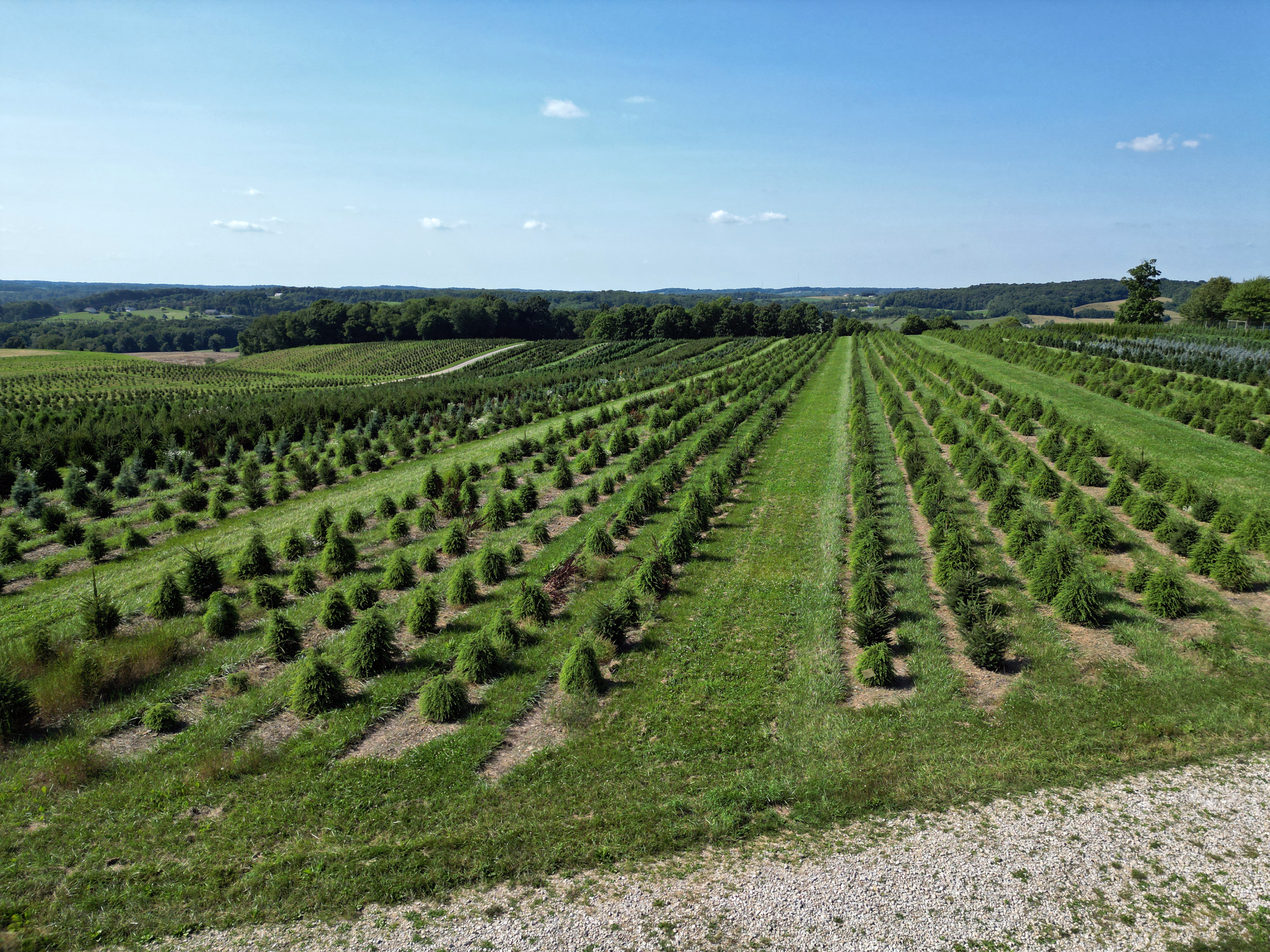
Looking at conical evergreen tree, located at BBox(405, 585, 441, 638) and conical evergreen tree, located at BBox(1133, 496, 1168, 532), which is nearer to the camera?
conical evergreen tree, located at BBox(405, 585, 441, 638)

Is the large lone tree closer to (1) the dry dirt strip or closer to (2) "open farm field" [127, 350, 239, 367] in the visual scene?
(1) the dry dirt strip

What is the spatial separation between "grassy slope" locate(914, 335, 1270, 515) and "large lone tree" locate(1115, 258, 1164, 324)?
53176mm

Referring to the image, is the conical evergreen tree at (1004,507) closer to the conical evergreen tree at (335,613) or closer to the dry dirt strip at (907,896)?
the dry dirt strip at (907,896)

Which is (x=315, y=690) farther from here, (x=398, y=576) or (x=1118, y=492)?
(x=1118, y=492)

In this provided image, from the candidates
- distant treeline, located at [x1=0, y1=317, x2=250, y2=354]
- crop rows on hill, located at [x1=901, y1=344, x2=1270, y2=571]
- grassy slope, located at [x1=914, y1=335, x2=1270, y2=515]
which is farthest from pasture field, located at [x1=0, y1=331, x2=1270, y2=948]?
distant treeline, located at [x1=0, y1=317, x2=250, y2=354]

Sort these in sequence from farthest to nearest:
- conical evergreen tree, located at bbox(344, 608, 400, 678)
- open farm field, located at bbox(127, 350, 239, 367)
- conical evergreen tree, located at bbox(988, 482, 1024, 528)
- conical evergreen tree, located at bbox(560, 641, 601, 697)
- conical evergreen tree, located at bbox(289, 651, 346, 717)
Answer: open farm field, located at bbox(127, 350, 239, 367), conical evergreen tree, located at bbox(988, 482, 1024, 528), conical evergreen tree, located at bbox(344, 608, 400, 678), conical evergreen tree, located at bbox(560, 641, 601, 697), conical evergreen tree, located at bbox(289, 651, 346, 717)

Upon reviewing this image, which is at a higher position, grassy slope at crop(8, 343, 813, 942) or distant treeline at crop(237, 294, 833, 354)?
distant treeline at crop(237, 294, 833, 354)

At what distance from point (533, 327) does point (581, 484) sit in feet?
422

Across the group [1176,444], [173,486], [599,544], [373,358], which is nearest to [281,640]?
[599,544]

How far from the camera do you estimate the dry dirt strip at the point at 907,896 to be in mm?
6859

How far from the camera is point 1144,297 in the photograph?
84.8m

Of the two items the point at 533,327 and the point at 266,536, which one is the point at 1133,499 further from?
the point at 533,327

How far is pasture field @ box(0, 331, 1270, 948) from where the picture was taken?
839 centimetres

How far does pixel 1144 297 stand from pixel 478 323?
117 m
